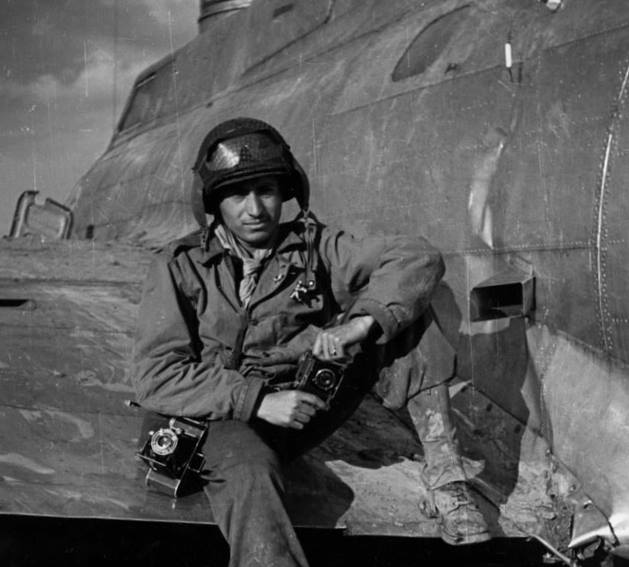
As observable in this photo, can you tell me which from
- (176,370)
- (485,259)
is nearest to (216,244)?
(176,370)

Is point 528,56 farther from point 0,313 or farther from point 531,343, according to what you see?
point 0,313

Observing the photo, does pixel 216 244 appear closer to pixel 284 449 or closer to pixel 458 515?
pixel 284 449

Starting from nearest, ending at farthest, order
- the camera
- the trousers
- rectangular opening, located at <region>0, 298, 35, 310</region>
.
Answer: the trousers → the camera → rectangular opening, located at <region>0, 298, 35, 310</region>

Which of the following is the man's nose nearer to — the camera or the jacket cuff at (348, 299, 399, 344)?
the jacket cuff at (348, 299, 399, 344)

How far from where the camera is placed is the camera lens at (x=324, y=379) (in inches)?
142

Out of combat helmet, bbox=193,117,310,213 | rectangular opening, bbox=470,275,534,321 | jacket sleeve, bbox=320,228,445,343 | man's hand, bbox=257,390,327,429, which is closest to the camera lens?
man's hand, bbox=257,390,327,429

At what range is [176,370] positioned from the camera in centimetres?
362

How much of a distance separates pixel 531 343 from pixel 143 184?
17.6 ft

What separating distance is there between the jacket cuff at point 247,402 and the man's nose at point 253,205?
695mm

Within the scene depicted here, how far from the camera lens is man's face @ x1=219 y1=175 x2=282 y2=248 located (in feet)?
12.9

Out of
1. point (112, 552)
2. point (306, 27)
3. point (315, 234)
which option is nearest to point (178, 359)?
point (315, 234)

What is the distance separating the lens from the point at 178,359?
3.68m

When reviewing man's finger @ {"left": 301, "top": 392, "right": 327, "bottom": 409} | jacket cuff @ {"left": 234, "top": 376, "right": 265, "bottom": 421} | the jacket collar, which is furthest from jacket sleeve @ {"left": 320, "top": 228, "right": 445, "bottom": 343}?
jacket cuff @ {"left": 234, "top": 376, "right": 265, "bottom": 421}

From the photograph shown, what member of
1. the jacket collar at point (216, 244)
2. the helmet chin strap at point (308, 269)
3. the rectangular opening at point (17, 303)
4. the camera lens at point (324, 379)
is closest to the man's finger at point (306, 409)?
the camera lens at point (324, 379)
